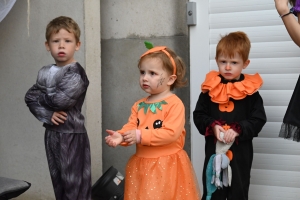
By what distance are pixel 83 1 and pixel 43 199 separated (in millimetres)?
1921

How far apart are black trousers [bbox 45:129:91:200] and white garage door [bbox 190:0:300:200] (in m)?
1.45

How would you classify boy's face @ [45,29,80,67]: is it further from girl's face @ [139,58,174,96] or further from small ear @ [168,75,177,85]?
small ear @ [168,75,177,85]

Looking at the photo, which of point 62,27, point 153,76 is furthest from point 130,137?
point 62,27

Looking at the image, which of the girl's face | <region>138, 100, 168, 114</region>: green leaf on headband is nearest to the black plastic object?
<region>138, 100, 168, 114</region>: green leaf on headband

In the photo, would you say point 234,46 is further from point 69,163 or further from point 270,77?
point 69,163

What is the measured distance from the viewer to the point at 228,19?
4961mm

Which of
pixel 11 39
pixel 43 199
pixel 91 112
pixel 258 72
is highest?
pixel 11 39

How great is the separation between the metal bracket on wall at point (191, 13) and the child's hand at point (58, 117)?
1.52 meters

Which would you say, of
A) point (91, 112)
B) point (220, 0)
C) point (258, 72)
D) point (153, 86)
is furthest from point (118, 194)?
point (220, 0)

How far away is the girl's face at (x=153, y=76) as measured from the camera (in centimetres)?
406

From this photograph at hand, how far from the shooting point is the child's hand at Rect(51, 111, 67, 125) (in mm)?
4242

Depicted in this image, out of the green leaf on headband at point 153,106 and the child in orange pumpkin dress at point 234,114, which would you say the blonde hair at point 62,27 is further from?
the child in orange pumpkin dress at point 234,114

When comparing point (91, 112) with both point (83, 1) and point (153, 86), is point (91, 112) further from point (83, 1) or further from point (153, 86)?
point (153, 86)

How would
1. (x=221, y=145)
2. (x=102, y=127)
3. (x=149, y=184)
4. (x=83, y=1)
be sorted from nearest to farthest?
(x=149, y=184)
(x=221, y=145)
(x=83, y=1)
(x=102, y=127)
